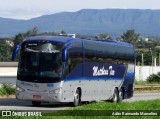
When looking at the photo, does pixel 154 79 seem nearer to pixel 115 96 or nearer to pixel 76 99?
pixel 115 96

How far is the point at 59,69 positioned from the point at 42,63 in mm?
762

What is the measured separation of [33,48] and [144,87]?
29.6 meters

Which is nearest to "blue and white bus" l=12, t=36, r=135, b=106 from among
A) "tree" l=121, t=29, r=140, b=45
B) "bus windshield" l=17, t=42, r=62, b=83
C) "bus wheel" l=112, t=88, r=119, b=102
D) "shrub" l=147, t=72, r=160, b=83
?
"bus windshield" l=17, t=42, r=62, b=83

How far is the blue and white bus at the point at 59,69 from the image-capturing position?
24.0 metres

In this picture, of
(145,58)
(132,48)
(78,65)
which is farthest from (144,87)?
(145,58)

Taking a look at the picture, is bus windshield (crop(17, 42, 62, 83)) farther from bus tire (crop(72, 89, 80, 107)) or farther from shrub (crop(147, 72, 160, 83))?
shrub (crop(147, 72, 160, 83))

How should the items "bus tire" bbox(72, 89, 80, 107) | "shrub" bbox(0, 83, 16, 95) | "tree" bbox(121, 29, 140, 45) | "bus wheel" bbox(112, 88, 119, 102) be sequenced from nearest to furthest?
"bus tire" bbox(72, 89, 80, 107)
"bus wheel" bbox(112, 88, 119, 102)
"shrub" bbox(0, 83, 16, 95)
"tree" bbox(121, 29, 140, 45)

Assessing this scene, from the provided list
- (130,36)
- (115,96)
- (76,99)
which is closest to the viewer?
(76,99)

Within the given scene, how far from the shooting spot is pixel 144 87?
2072 inches

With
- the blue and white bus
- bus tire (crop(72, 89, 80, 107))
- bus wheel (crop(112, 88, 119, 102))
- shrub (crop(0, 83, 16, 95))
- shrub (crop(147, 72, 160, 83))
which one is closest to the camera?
the blue and white bus

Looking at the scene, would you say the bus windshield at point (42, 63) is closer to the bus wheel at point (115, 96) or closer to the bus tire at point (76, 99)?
the bus tire at point (76, 99)

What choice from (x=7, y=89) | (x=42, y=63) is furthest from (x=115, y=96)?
(x=7, y=89)

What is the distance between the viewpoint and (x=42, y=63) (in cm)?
2402

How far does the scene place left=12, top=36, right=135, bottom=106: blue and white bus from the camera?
23953 mm
